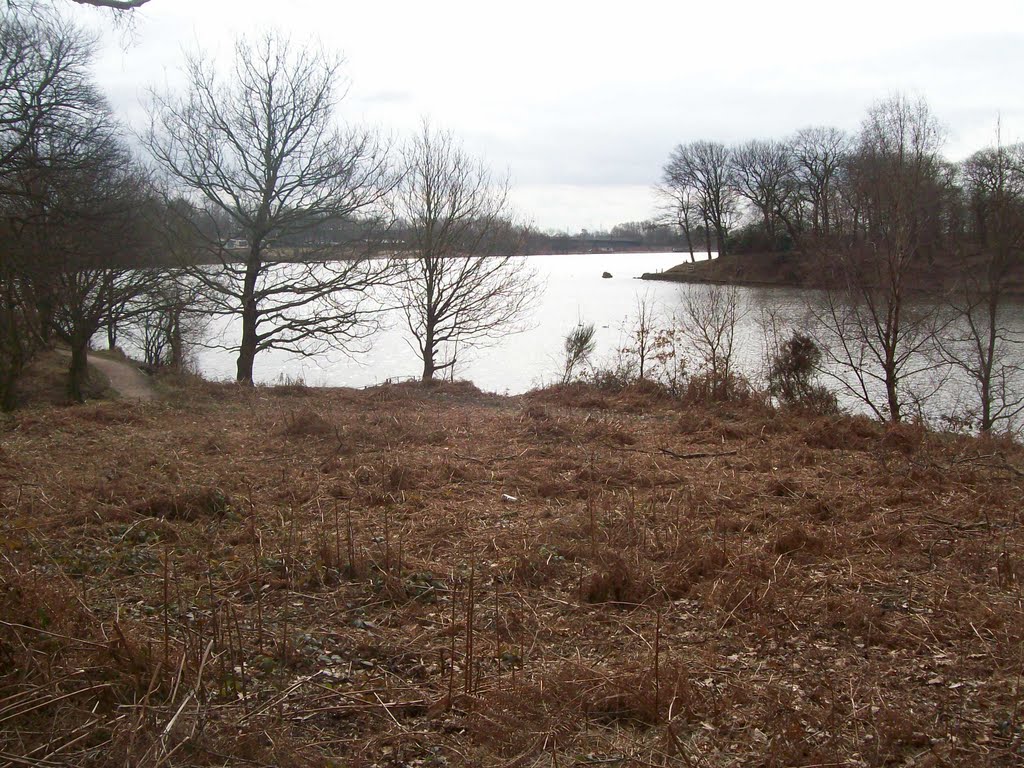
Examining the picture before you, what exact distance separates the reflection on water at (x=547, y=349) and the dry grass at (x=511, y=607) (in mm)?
7255

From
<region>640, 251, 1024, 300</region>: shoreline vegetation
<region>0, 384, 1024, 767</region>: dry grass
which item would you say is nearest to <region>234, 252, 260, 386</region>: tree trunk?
<region>640, 251, 1024, 300</region>: shoreline vegetation

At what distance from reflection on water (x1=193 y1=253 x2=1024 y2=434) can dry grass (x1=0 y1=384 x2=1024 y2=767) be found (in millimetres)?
7255

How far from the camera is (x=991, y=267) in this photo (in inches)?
638

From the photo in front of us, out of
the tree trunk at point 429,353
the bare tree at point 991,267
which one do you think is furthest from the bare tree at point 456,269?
the bare tree at point 991,267

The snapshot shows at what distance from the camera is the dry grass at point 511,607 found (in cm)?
246

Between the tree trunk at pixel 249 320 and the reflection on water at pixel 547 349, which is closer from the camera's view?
the reflection on water at pixel 547 349

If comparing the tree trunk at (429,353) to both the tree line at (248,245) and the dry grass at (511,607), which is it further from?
the dry grass at (511,607)

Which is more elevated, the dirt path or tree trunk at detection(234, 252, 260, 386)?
tree trunk at detection(234, 252, 260, 386)

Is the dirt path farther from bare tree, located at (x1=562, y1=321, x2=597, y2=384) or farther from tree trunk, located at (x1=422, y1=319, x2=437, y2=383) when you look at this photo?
bare tree, located at (x1=562, y1=321, x2=597, y2=384)

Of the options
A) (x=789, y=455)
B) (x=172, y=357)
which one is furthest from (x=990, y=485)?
(x=172, y=357)

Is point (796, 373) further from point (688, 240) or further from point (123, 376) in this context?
point (688, 240)

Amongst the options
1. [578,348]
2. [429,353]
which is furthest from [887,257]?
[429,353]

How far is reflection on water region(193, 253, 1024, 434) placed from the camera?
15375mm

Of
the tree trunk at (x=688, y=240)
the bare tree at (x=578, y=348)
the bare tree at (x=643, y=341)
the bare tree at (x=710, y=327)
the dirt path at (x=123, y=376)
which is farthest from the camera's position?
the tree trunk at (x=688, y=240)
